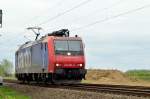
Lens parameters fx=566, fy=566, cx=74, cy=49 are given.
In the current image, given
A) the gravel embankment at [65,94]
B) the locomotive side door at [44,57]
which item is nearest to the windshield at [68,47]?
the locomotive side door at [44,57]

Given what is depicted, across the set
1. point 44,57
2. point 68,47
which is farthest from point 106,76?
point 68,47

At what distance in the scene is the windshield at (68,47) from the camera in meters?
36.0

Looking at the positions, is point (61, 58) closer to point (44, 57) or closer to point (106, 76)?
point (44, 57)

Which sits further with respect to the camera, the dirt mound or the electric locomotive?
the dirt mound

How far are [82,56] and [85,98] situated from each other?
41.3ft

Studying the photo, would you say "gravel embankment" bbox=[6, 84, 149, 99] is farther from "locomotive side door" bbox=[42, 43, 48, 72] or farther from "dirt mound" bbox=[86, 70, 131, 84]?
"dirt mound" bbox=[86, 70, 131, 84]

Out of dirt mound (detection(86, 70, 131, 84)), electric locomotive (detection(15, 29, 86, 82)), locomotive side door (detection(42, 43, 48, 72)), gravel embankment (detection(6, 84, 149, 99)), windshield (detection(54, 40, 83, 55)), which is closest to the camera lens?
gravel embankment (detection(6, 84, 149, 99))

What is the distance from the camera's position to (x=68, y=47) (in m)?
36.2

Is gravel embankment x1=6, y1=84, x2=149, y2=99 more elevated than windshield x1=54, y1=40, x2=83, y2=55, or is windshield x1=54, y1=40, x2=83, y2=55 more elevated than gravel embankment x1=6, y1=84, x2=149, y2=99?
windshield x1=54, y1=40, x2=83, y2=55

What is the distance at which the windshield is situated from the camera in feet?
118

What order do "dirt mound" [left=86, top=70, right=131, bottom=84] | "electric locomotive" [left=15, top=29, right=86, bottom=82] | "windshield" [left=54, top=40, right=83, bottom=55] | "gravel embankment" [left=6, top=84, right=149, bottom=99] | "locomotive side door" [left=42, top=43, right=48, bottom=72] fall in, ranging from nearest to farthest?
"gravel embankment" [left=6, top=84, right=149, bottom=99] → "electric locomotive" [left=15, top=29, right=86, bottom=82] → "windshield" [left=54, top=40, right=83, bottom=55] → "locomotive side door" [left=42, top=43, right=48, bottom=72] → "dirt mound" [left=86, top=70, right=131, bottom=84]

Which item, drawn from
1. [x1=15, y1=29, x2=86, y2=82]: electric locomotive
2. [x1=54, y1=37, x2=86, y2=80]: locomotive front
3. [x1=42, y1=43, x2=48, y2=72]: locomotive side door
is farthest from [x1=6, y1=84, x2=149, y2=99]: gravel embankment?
[x1=54, y1=37, x2=86, y2=80]: locomotive front

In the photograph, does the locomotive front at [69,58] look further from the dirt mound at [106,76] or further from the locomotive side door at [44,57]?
the dirt mound at [106,76]

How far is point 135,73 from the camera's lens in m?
73.2
